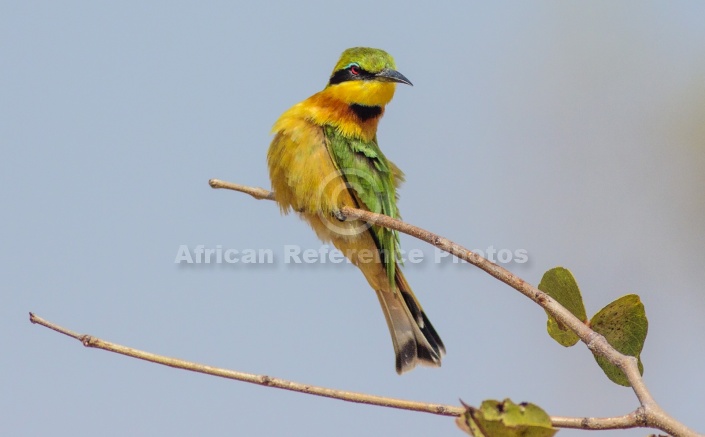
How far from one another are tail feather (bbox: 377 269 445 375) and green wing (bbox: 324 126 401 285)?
85 millimetres

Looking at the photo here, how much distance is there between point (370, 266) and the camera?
9.84ft

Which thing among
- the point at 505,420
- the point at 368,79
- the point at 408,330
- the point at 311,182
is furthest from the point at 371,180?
the point at 505,420

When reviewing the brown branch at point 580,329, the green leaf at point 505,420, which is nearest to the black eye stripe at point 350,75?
the brown branch at point 580,329

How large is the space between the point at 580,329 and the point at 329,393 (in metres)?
0.32

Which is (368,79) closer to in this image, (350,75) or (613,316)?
(350,75)

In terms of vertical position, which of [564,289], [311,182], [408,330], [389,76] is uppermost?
[389,76]

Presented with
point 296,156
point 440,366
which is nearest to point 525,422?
point 440,366

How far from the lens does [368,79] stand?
3.12 meters

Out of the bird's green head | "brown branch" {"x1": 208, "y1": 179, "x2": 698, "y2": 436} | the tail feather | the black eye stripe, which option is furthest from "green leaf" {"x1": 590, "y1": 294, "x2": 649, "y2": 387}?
the black eye stripe

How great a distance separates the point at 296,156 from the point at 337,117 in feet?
0.83

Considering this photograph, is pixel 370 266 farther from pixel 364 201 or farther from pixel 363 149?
pixel 363 149

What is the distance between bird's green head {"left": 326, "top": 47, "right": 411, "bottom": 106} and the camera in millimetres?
3074

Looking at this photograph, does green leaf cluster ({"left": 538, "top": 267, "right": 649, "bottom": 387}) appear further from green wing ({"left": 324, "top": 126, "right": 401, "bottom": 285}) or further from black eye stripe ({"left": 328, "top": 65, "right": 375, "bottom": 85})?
black eye stripe ({"left": 328, "top": 65, "right": 375, "bottom": 85})

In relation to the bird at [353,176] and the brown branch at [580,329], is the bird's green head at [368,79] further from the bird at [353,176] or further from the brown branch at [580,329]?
the brown branch at [580,329]
